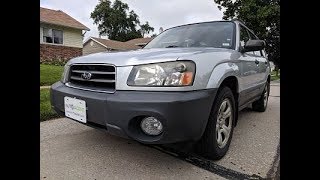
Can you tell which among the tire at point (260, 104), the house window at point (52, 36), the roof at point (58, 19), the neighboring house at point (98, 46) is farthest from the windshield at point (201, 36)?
the neighboring house at point (98, 46)

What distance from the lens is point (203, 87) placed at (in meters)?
2.42

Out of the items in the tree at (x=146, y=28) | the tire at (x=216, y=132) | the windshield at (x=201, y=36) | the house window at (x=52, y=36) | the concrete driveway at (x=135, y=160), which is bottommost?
the concrete driveway at (x=135, y=160)

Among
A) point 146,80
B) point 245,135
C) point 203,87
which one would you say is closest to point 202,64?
point 203,87

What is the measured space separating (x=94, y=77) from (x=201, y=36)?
1.57 meters

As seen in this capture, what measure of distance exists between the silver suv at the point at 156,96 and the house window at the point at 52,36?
19115 mm

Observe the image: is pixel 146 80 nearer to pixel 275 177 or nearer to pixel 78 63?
pixel 78 63

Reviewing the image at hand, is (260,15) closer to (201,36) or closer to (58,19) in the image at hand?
(58,19)

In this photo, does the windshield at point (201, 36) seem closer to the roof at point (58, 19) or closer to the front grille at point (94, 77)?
the front grille at point (94, 77)

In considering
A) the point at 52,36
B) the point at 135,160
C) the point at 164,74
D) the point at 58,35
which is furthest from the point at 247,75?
the point at 58,35

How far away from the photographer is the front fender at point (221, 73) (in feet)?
→ 8.32

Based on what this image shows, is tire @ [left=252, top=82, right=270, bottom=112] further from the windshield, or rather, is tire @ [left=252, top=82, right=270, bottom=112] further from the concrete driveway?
the windshield

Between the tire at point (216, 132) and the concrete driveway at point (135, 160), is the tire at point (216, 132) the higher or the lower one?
the higher one

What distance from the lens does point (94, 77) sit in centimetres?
266
